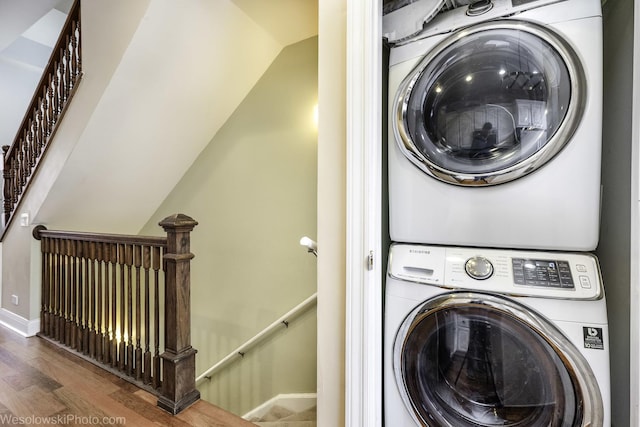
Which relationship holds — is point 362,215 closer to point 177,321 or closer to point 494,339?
point 494,339

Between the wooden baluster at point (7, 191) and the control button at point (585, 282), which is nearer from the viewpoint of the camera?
the control button at point (585, 282)

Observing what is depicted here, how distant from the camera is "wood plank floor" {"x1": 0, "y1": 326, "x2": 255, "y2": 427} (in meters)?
1.46

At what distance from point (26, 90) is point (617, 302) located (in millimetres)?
6252

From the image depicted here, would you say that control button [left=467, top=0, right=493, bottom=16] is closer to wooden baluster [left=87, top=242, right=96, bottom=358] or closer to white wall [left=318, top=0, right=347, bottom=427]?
white wall [left=318, top=0, right=347, bottom=427]

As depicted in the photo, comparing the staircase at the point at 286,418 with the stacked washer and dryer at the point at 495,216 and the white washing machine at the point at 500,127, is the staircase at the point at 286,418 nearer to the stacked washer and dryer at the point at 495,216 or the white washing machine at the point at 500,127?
the stacked washer and dryer at the point at 495,216

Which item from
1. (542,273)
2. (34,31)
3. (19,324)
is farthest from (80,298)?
(34,31)

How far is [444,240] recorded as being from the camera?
1055 mm

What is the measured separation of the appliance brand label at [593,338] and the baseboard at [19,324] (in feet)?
11.9

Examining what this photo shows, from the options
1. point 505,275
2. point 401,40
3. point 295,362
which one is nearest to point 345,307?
point 505,275

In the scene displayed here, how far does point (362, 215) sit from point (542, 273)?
22.8 inches

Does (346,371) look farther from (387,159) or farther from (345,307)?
(387,159)

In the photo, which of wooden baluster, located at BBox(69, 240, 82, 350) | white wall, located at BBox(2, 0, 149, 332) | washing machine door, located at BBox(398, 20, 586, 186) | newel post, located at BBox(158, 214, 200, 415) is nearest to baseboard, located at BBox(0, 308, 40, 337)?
white wall, located at BBox(2, 0, 149, 332)

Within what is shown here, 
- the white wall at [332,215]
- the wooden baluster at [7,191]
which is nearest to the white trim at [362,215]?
the white wall at [332,215]

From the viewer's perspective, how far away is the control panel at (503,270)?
0.86 metres
